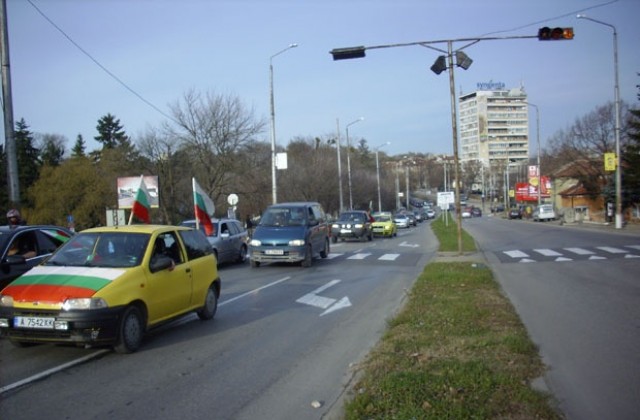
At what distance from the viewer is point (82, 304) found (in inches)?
258

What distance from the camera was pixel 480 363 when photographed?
5.88 m

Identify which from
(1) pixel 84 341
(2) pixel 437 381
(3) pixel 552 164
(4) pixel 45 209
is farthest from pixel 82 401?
(3) pixel 552 164

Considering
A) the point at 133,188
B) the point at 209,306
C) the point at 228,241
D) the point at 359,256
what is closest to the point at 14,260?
the point at 209,306

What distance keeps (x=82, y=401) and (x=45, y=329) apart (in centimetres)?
158

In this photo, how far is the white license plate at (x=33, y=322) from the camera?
21.4ft

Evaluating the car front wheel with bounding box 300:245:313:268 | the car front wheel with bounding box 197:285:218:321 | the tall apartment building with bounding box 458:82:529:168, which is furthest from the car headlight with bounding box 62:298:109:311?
the tall apartment building with bounding box 458:82:529:168

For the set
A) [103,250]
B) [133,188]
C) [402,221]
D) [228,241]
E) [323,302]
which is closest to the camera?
[103,250]

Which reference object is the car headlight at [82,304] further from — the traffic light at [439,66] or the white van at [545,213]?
the white van at [545,213]

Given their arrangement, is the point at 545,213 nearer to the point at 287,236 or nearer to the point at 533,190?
the point at 533,190

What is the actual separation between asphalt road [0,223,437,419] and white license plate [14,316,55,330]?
0.47 meters

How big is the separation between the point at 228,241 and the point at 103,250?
11.5 meters

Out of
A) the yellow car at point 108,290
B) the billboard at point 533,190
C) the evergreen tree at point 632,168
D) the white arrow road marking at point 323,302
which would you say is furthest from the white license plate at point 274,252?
the billboard at point 533,190

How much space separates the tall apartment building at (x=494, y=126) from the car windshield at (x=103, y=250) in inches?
3540

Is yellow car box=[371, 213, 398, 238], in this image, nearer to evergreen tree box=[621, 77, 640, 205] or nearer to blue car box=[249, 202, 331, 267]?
blue car box=[249, 202, 331, 267]
